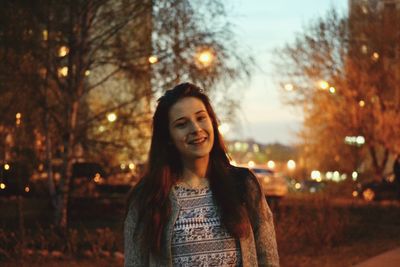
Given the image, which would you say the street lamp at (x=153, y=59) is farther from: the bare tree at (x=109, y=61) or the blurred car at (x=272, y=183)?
the blurred car at (x=272, y=183)

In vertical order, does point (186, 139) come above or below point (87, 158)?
below

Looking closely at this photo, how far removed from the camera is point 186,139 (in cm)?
329

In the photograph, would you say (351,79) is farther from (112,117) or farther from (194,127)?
(194,127)

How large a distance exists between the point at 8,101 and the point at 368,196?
868 inches

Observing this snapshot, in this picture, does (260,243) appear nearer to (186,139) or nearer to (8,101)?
(186,139)

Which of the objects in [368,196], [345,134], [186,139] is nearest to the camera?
[186,139]

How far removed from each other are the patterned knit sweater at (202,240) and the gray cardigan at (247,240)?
0.03 m

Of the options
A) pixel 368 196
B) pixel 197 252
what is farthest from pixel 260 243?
pixel 368 196

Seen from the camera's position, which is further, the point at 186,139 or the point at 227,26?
the point at 227,26

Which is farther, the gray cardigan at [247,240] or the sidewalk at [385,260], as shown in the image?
the sidewalk at [385,260]

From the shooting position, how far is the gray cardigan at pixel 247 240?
312cm

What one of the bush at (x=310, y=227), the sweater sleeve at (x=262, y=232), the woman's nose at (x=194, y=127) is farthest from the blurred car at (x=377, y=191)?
the woman's nose at (x=194, y=127)

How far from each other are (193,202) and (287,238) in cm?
1132

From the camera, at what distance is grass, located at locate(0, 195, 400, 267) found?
11963 millimetres
